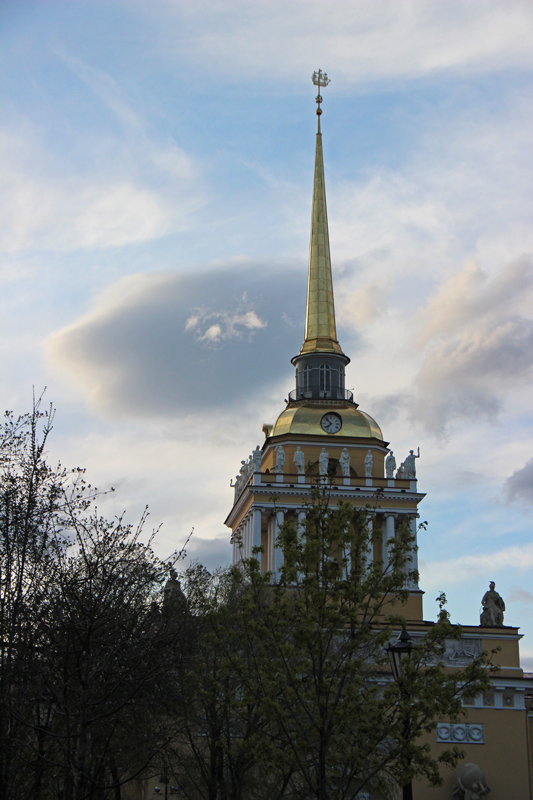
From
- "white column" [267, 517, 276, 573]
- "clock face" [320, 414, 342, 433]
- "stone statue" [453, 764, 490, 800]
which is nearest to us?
"stone statue" [453, 764, 490, 800]

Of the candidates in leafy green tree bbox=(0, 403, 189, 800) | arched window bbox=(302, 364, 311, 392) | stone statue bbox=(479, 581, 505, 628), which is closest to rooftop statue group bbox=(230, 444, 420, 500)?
arched window bbox=(302, 364, 311, 392)

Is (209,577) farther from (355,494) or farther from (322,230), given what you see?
(322,230)

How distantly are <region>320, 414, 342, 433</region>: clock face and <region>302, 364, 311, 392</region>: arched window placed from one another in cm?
341

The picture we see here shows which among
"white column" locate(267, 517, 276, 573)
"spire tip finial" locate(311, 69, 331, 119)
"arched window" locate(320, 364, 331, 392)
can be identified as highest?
"spire tip finial" locate(311, 69, 331, 119)

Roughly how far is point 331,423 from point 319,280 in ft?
37.8

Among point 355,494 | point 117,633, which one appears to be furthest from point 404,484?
point 117,633

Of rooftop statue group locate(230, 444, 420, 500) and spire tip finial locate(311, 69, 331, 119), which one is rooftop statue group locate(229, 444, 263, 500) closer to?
rooftop statue group locate(230, 444, 420, 500)

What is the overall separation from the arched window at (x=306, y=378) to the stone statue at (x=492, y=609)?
55.3 ft

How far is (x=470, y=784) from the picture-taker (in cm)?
2889

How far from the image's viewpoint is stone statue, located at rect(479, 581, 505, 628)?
3409 cm

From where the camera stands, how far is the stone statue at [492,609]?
34094 mm

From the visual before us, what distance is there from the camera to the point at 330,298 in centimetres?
5275

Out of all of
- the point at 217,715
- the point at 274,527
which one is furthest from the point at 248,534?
the point at 217,715

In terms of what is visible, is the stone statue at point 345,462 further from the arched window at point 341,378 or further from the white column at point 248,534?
the arched window at point 341,378
